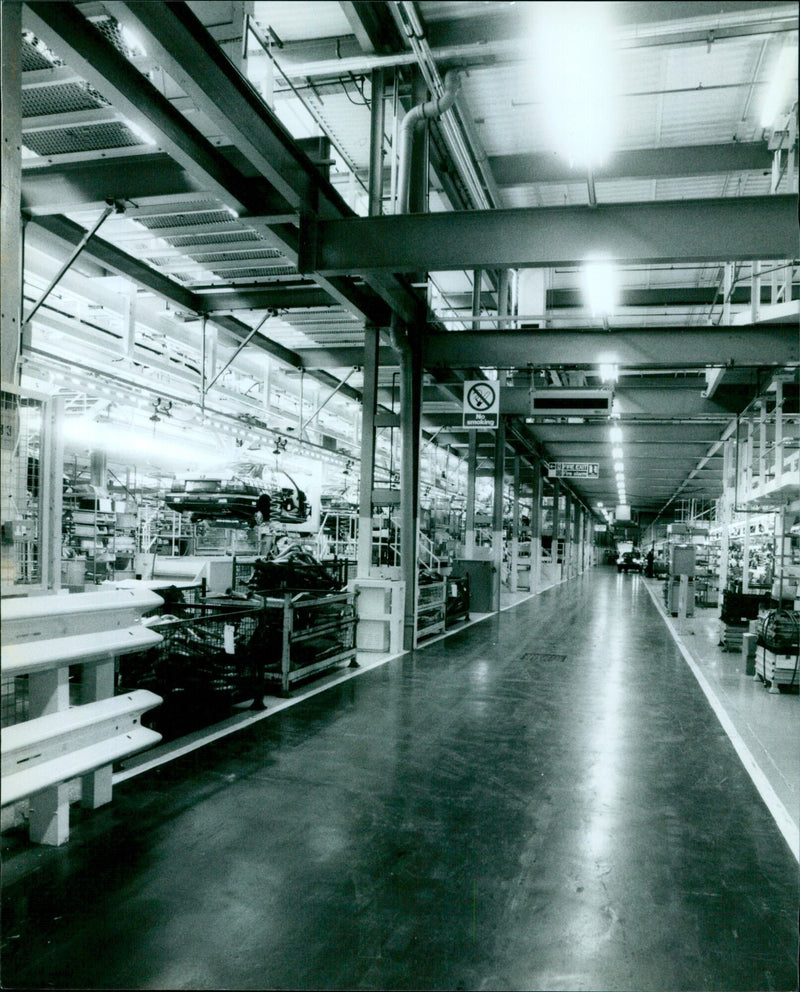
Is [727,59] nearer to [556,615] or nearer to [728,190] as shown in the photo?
[728,190]

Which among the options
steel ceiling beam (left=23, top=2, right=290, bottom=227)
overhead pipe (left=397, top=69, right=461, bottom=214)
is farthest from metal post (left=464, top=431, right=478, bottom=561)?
steel ceiling beam (left=23, top=2, right=290, bottom=227)

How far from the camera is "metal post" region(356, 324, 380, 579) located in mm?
9719

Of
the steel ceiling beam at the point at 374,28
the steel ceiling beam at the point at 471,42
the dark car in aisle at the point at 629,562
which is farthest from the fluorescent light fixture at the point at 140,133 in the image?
the dark car in aisle at the point at 629,562

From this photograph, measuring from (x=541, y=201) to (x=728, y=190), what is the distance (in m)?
2.65

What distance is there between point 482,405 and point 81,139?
21.3 ft

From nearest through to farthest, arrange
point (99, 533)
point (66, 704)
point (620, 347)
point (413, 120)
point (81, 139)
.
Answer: point (66, 704), point (81, 139), point (413, 120), point (620, 347), point (99, 533)

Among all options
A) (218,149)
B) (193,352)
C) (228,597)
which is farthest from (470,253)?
(193,352)

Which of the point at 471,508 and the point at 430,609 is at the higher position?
the point at 471,508

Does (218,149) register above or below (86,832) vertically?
above

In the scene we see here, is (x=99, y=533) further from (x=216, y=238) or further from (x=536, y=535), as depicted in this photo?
(x=536, y=535)

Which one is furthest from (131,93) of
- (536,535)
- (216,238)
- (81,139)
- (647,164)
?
(536,535)

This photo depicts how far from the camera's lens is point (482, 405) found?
10.6 metres

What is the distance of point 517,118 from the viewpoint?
8188 mm

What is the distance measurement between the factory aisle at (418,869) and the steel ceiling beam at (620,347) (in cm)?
569
